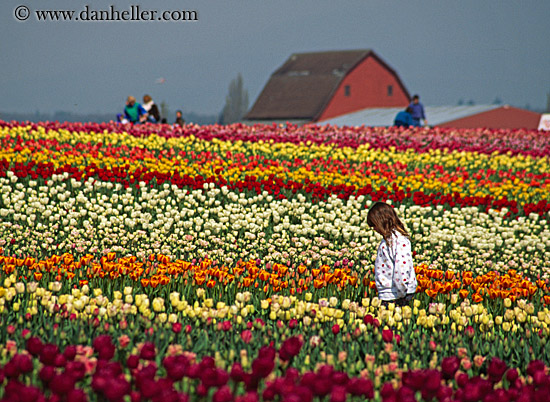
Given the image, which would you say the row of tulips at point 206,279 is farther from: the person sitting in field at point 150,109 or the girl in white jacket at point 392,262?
the person sitting in field at point 150,109

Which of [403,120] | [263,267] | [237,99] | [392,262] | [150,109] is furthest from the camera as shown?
[237,99]

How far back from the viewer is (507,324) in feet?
14.9

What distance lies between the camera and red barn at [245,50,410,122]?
5316 centimetres

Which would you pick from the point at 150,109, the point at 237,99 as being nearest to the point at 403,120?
the point at 150,109

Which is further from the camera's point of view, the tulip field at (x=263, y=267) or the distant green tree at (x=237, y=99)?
the distant green tree at (x=237, y=99)

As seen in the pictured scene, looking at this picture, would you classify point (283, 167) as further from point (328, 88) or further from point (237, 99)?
point (237, 99)

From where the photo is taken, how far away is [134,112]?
2002cm

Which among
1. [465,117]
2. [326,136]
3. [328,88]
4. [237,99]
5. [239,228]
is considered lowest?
[239,228]

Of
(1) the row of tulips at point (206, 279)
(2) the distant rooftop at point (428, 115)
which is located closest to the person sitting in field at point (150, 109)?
(1) the row of tulips at point (206, 279)

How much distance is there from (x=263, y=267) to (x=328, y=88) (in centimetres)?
4717

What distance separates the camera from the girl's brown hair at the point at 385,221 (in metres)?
5.94

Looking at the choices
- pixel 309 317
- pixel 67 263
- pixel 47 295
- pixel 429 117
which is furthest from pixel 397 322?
pixel 429 117

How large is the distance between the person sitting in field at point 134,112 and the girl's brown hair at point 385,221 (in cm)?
1518

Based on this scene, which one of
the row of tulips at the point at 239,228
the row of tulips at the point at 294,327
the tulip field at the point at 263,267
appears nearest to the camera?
the tulip field at the point at 263,267
